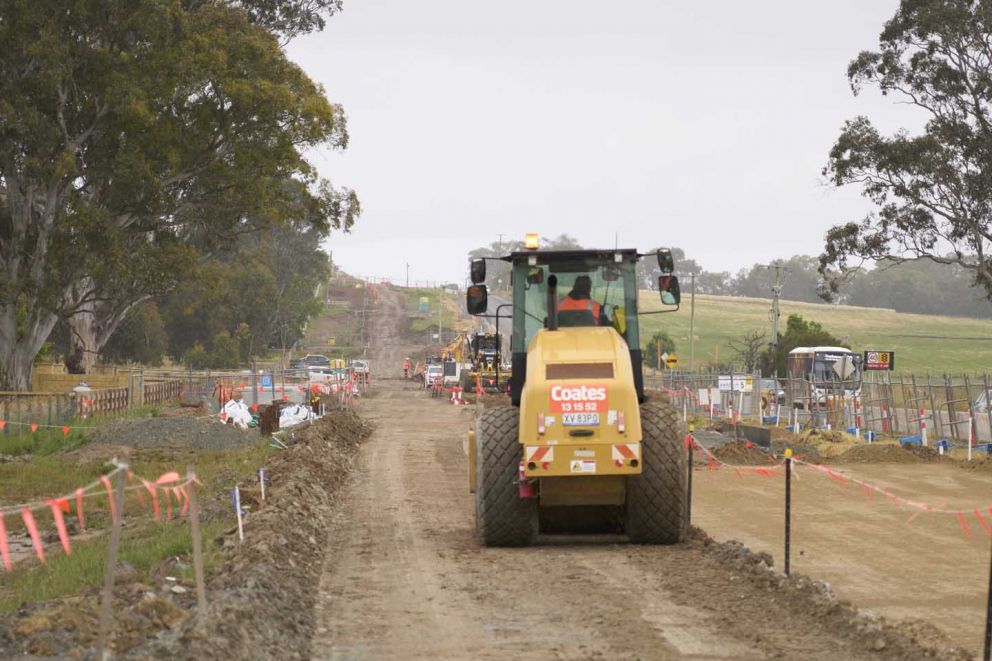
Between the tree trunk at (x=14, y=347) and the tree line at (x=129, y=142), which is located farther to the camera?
the tree trunk at (x=14, y=347)

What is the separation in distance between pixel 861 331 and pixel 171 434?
10642 centimetres

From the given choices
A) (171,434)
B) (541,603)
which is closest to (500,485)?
(541,603)

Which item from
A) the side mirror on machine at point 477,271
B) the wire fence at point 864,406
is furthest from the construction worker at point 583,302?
the wire fence at point 864,406

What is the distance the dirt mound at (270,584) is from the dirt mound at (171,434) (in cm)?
1026

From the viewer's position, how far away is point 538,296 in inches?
590

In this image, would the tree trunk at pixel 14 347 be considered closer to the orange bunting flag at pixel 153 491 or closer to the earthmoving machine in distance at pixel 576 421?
the orange bunting flag at pixel 153 491

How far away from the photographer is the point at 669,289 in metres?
14.3

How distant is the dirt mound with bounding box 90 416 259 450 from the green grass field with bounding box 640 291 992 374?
66016 millimetres

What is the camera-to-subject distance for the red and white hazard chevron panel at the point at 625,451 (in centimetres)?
1313

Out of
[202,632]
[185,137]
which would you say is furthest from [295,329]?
[202,632]

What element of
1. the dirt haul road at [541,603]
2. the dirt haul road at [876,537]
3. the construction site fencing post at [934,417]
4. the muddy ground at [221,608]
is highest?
the construction site fencing post at [934,417]

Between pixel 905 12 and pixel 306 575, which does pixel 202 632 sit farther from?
pixel 905 12

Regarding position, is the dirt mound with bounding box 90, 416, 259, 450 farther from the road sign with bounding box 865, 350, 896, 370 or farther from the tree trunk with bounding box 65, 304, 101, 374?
the road sign with bounding box 865, 350, 896, 370

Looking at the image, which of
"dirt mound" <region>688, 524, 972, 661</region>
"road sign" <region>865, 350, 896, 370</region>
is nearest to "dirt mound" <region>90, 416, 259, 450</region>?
"dirt mound" <region>688, 524, 972, 661</region>
